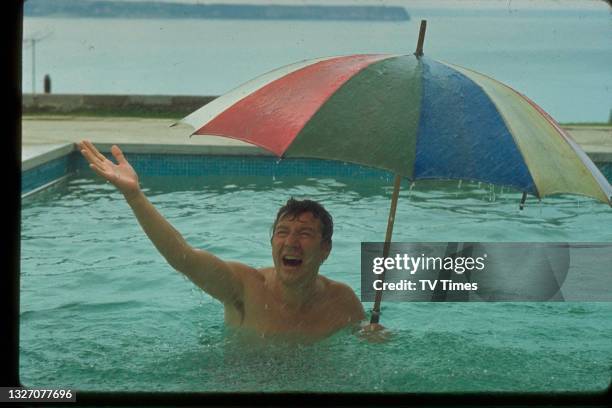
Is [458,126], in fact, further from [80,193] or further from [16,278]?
[80,193]

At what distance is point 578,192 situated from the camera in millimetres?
3189

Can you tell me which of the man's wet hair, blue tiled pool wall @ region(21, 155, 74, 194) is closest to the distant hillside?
blue tiled pool wall @ region(21, 155, 74, 194)

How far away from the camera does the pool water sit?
387cm

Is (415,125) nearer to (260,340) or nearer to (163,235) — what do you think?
(163,235)

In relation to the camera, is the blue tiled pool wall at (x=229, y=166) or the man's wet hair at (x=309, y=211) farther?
the blue tiled pool wall at (x=229, y=166)

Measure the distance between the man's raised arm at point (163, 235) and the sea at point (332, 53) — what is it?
932 centimetres

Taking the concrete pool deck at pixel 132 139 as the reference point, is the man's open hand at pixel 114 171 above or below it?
above

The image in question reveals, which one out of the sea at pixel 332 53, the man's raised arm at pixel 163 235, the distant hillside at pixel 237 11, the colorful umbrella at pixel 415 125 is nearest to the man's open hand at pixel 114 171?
the man's raised arm at pixel 163 235

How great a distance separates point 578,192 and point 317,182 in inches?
226

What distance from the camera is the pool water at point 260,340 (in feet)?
12.7

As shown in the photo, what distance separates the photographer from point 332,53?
21.3 metres

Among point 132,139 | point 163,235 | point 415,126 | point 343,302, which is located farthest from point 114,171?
point 132,139

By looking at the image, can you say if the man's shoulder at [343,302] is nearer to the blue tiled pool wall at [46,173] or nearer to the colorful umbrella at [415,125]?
the colorful umbrella at [415,125]

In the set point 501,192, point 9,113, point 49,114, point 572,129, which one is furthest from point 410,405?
point 49,114
